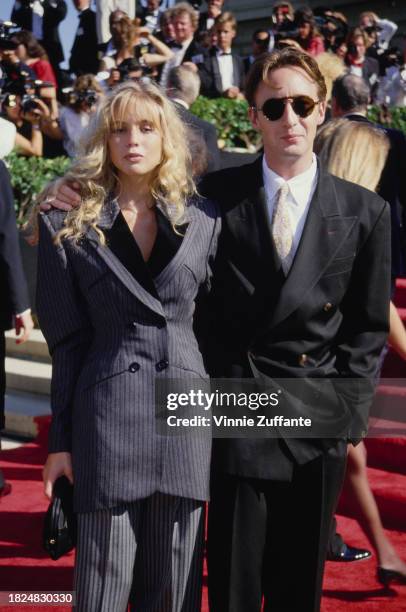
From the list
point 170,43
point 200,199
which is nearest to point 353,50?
point 170,43

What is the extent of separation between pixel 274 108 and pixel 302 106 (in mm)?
82

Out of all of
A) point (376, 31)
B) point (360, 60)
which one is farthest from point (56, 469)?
point (376, 31)

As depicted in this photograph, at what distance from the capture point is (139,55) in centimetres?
1085

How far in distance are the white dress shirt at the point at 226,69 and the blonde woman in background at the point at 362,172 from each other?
308 inches

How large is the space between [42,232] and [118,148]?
0.33 meters

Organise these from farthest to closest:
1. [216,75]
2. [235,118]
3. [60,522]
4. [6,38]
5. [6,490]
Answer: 1. [216,75]
2. [235,118]
3. [6,38]
4. [6,490]
5. [60,522]

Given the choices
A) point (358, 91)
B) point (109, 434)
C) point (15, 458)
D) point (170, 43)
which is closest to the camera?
point (109, 434)

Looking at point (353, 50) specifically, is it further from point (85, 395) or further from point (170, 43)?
point (85, 395)

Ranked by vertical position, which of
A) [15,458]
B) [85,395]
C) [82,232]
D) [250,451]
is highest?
[82,232]

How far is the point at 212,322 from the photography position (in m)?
2.68

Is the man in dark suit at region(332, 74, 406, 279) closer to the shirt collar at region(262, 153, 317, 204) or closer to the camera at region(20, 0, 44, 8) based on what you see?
the shirt collar at region(262, 153, 317, 204)

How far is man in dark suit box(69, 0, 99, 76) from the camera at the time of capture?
507 inches

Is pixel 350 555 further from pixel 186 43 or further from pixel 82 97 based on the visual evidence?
pixel 186 43

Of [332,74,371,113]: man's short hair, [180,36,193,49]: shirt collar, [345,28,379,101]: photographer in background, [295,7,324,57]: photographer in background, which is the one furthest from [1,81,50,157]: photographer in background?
[332,74,371,113]: man's short hair
